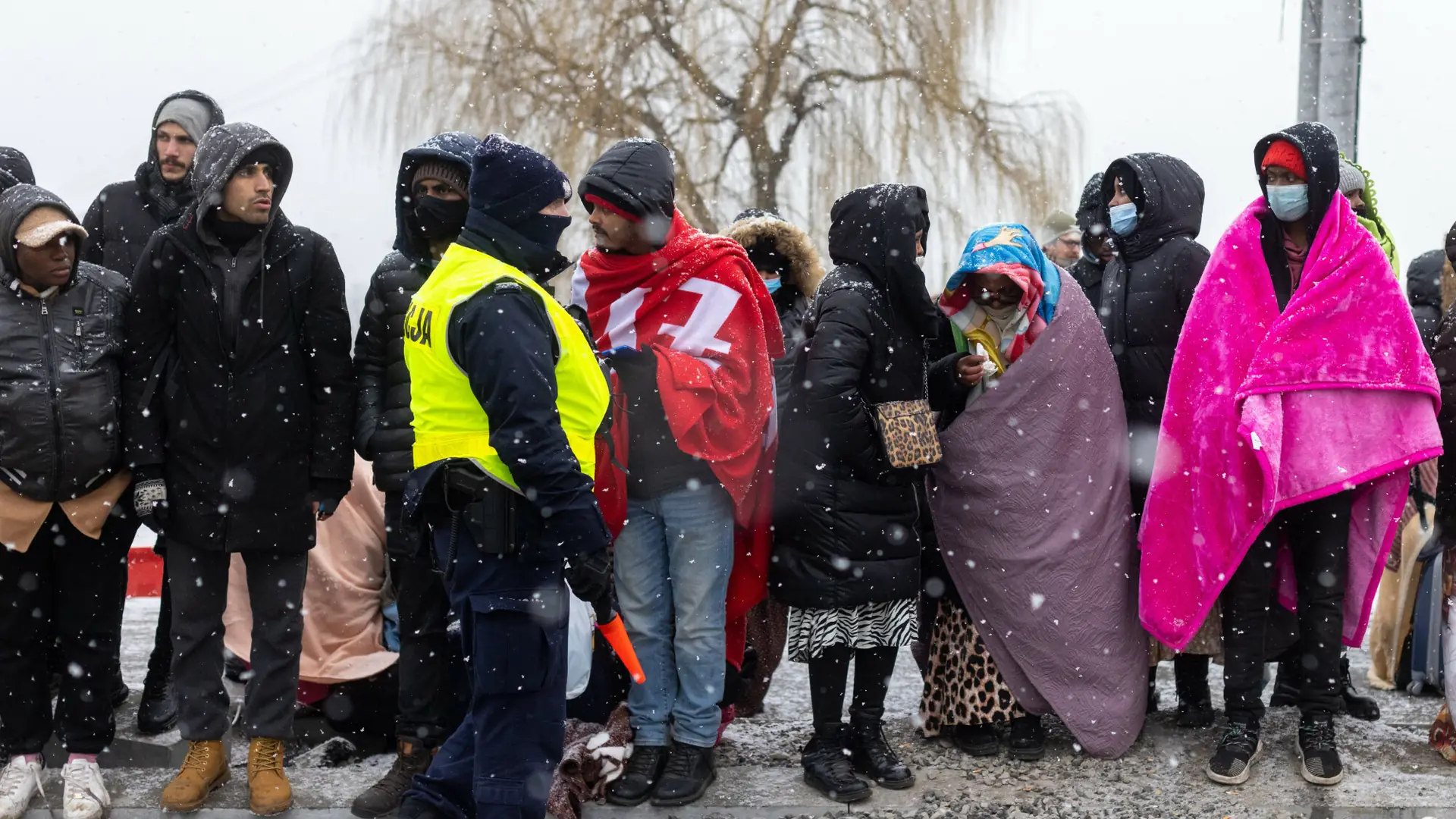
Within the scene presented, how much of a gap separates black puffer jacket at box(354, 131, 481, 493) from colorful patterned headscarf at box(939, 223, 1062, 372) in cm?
171

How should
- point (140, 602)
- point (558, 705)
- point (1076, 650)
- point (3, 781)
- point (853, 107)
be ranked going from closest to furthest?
point (558, 705)
point (3, 781)
point (1076, 650)
point (140, 602)
point (853, 107)

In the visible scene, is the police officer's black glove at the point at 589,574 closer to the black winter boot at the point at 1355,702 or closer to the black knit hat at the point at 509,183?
the black knit hat at the point at 509,183

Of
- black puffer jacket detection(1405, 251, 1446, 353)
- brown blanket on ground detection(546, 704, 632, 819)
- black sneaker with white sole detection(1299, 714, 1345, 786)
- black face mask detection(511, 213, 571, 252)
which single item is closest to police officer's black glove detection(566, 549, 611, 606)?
black face mask detection(511, 213, 571, 252)

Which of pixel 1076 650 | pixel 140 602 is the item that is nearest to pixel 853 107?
pixel 140 602

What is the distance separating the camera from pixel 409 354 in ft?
12.1

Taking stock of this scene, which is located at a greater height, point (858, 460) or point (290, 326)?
point (290, 326)

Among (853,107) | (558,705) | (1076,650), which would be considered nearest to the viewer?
(558,705)

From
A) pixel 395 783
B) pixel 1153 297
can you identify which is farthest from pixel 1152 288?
pixel 395 783

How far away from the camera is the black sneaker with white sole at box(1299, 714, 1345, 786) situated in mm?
4500

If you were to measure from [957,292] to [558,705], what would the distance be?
2145 millimetres

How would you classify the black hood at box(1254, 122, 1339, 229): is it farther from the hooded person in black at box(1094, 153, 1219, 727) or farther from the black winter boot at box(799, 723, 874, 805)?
the black winter boot at box(799, 723, 874, 805)

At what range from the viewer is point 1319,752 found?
4543 mm

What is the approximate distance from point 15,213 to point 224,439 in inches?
37.1

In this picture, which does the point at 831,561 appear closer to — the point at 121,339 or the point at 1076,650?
the point at 1076,650
